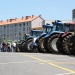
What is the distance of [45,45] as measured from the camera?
28.8 m

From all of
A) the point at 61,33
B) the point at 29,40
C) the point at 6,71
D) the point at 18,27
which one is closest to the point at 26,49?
the point at 29,40

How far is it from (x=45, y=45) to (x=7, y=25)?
131160mm

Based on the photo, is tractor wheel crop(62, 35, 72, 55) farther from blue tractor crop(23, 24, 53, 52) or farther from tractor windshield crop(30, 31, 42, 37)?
tractor windshield crop(30, 31, 42, 37)

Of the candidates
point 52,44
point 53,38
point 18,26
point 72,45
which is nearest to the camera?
point 72,45

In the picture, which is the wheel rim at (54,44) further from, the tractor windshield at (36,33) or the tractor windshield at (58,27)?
the tractor windshield at (36,33)

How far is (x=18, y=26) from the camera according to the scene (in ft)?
496

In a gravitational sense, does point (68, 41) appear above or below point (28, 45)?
above

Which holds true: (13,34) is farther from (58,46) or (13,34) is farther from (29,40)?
(58,46)

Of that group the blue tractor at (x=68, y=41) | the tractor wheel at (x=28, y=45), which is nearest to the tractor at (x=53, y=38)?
the blue tractor at (x=68, y=41)

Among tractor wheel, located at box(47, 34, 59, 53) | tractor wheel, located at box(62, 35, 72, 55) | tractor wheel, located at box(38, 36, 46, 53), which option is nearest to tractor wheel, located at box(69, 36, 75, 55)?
tractor wheel, located at box(62, 35, 72, 55)

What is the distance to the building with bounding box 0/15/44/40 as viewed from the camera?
5428 inches

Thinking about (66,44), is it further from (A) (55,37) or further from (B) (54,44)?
(B) (54,44)

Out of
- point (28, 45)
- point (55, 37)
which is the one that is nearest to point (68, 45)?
point (55, 37)

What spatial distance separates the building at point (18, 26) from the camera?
137875mm
